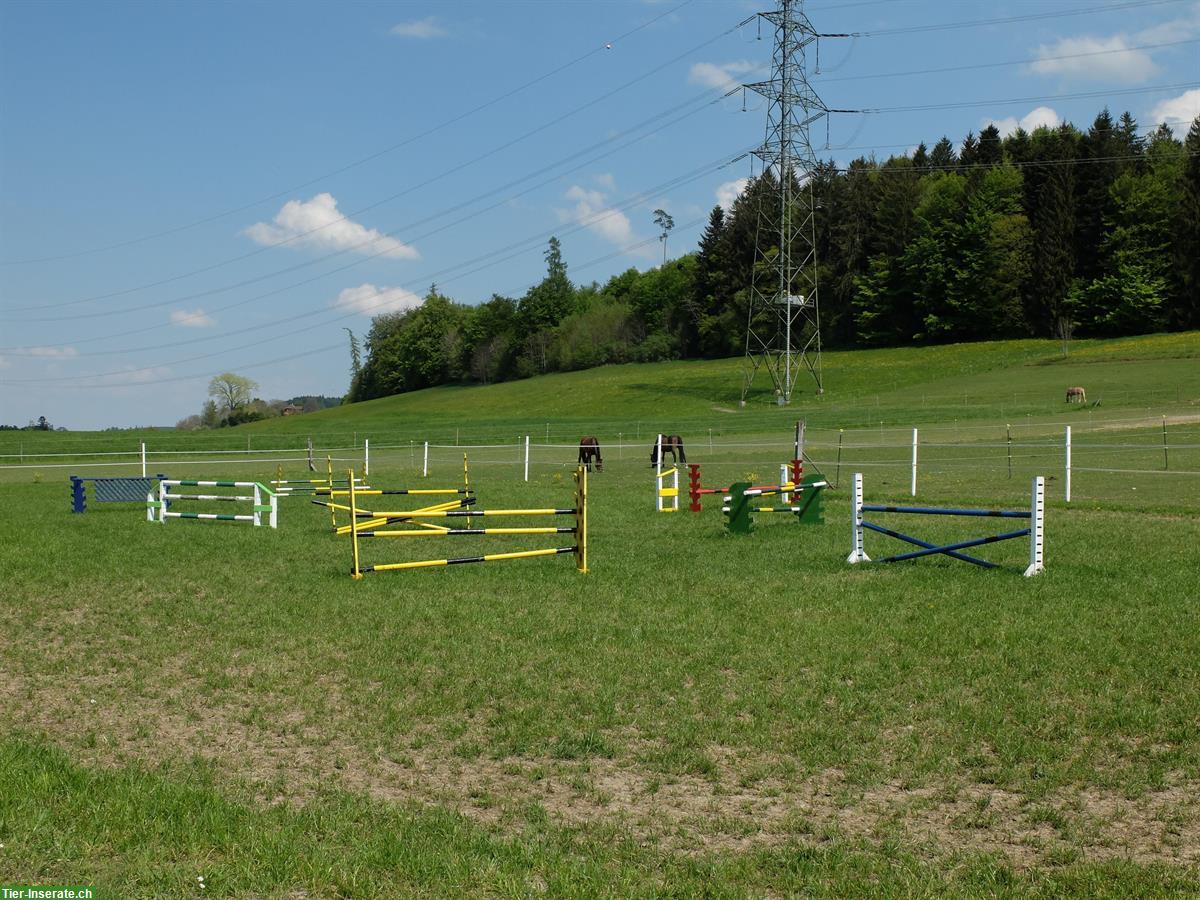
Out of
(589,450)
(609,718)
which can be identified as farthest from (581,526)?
(589,450)

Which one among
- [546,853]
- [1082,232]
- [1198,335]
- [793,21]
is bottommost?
[546,853]

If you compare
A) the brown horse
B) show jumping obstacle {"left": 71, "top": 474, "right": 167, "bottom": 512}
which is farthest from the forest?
show jumping obstacle {"left": 71, "top": 474, "right": 167, "bottom": 512}

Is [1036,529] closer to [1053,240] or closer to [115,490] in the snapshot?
[115,490]

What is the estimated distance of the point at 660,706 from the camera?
7.75 metres

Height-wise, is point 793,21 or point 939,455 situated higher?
point 793,21

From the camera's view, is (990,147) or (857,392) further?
(990,147)

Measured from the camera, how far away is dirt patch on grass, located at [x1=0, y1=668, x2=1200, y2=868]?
5.37m

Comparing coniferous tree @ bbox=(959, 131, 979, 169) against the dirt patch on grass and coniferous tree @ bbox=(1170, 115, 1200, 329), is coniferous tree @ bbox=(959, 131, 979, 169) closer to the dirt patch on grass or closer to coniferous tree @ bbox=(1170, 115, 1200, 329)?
coniferous tree @ bbox=(1170, 115, 1200, 329)

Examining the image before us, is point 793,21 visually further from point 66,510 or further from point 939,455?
point 66,510

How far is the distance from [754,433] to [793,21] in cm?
2194

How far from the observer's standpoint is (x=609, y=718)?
293 inches

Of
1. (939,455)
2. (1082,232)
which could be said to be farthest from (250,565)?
(1082,232)

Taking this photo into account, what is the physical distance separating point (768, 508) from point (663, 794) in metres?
10.9

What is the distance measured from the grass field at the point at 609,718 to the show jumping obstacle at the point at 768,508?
0.68 m
